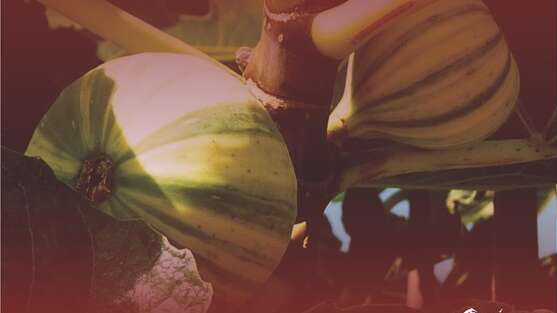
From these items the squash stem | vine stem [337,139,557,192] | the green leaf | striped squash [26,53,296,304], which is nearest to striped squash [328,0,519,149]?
vine stem [337,139,557,192]

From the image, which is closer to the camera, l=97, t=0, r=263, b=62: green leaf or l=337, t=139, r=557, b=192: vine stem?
l=337, t=139, r=557, b=192: vine stem

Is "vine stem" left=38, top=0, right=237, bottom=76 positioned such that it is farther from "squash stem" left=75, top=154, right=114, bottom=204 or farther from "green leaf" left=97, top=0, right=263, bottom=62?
"green leaf" left=97, top=0, right=263, bottom=62

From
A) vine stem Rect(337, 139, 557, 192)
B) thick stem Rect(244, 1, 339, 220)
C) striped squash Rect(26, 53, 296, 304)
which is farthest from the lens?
vine stem Rect(337, 139, 557, 192)

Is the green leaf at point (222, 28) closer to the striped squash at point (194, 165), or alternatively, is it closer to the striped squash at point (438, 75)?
the striped squash at point (438, 75)

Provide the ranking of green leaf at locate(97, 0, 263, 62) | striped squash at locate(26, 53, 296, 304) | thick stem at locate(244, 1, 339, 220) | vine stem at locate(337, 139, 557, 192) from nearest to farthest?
striped squash at locate(26, 53, 296, 304) → thick stem at locate(244, 1, 339, 220) → vine stem at locate(337, 139, 557, 192) → green leaf at locate(97, 0, 263, 62)

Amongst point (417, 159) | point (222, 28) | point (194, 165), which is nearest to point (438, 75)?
point (417, 159)

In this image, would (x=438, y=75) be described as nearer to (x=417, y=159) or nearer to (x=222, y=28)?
(x=417, y=159)

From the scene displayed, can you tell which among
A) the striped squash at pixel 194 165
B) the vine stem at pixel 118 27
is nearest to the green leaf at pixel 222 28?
the vine stem at pixel 118 27
